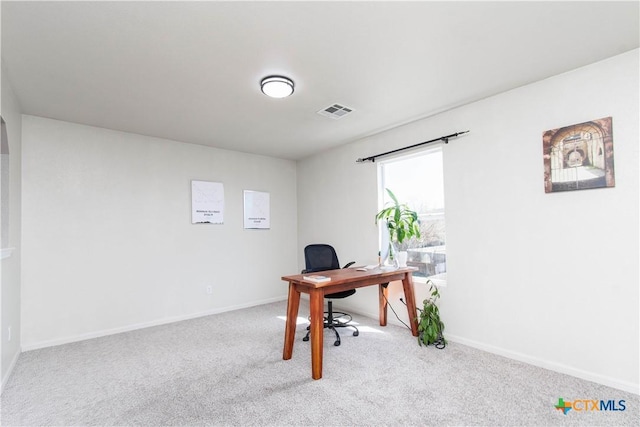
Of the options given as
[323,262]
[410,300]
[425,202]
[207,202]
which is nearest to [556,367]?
[410,300]

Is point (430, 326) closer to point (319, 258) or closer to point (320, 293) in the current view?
point (320, 293)

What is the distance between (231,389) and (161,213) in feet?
8.73

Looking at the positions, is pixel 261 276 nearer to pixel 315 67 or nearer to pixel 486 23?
pixel 315 67

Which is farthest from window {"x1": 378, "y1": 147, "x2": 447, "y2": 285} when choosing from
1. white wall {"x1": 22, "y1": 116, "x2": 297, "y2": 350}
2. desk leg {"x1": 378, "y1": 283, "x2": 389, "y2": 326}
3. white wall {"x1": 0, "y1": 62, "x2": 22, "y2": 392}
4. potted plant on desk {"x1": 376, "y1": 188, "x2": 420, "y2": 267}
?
white wall {"x1": 0, "y1": 62, "x2": 22, "y2": 392}

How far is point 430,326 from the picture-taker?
315 cm

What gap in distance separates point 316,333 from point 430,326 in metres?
1.30

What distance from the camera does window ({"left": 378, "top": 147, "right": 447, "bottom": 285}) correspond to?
11.6 ft

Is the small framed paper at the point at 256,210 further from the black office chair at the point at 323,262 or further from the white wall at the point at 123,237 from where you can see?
the black office chair at the point at 323,262

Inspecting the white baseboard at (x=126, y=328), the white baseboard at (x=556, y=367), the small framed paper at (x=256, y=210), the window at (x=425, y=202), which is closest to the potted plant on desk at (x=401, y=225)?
the window at (x=425, y=202)

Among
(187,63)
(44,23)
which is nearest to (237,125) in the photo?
(187,63)

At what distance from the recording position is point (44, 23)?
1.90m

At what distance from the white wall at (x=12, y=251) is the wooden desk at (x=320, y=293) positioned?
2.20m

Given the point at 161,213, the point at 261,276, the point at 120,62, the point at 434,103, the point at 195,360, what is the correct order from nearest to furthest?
the point at 120,62 < the point at 195,360 < the point at 434,103 < the point at 161,213 < the point at 261,276

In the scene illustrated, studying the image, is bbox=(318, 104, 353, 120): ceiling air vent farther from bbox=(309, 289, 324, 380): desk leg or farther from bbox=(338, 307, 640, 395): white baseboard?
bbox=(338, 307, 640, 395): white baseboard
